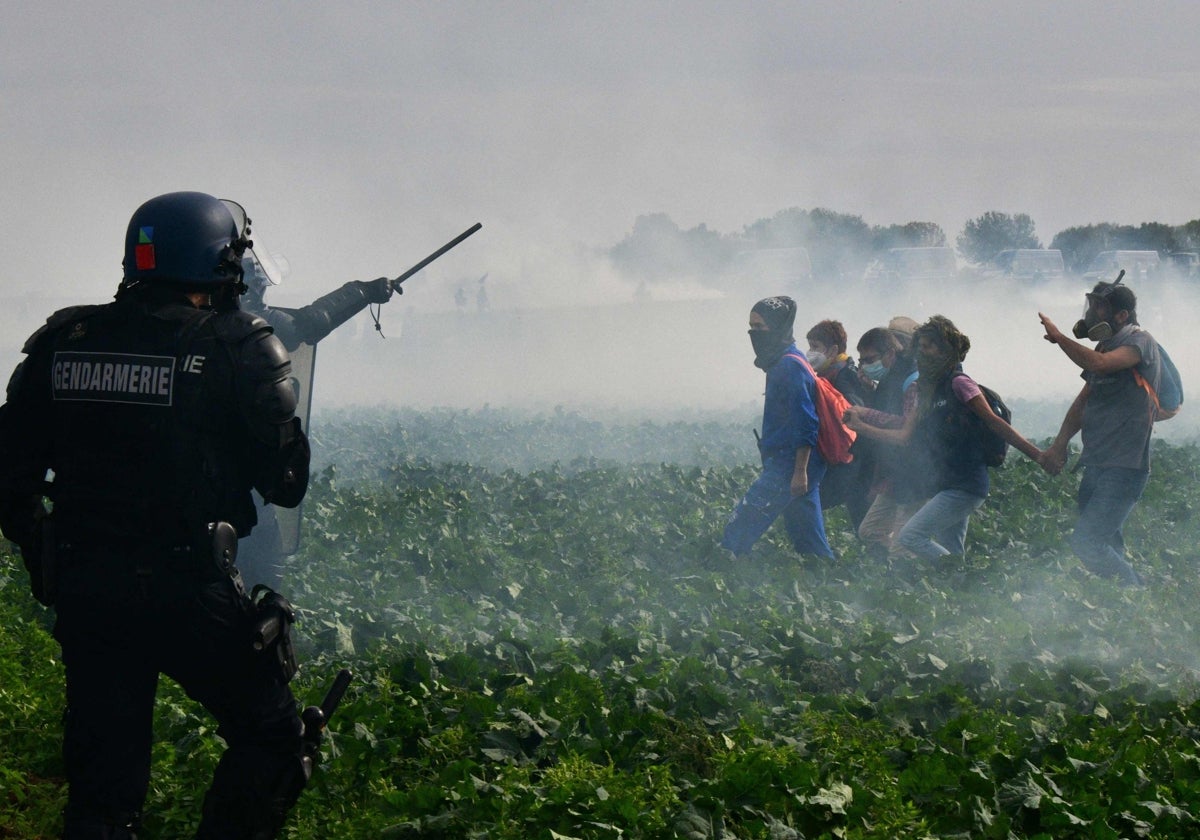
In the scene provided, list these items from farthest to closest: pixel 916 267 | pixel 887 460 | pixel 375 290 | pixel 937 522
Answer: pixel 916 267
pixel 887 460
pixel 937 522
pixel 375 290

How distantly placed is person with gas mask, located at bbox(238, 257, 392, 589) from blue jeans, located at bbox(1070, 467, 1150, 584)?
14.5 feet

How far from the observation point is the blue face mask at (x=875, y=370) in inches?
428

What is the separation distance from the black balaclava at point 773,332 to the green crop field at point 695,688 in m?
1.40

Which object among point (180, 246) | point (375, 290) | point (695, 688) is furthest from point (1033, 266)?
point (180, 246)

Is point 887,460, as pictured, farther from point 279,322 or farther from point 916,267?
point 916,267

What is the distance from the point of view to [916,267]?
48.9 meters

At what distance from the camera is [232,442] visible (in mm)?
4242

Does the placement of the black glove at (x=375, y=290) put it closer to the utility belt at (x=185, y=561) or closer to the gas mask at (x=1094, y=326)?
the gas mask at (x=1094, y=326)

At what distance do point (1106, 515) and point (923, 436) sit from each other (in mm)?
1279

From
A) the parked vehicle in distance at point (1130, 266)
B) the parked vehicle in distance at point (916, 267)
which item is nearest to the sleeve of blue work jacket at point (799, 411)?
the parked vehicle in distance at point (1130, 266)

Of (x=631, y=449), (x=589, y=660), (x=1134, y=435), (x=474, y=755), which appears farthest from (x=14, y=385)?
(x=631, y=449)

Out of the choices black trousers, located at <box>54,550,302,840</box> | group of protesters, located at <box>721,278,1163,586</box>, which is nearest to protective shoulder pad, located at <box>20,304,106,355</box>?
black trousers, located at <box>54,550,302,840</box>

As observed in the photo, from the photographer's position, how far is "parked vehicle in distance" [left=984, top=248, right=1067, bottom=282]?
1932 inches

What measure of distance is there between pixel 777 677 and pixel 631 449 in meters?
14.6
